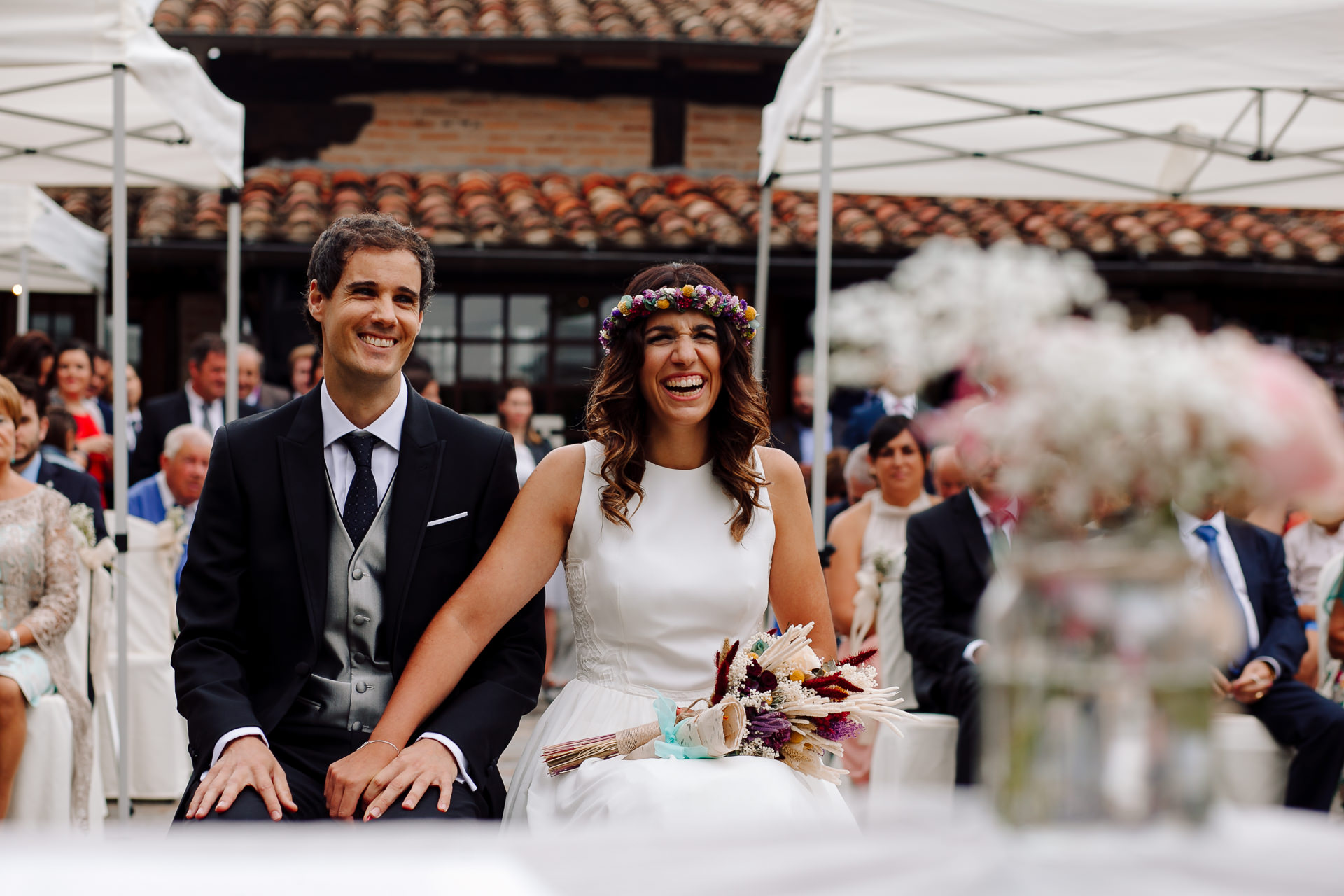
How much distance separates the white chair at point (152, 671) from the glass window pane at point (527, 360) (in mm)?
5735

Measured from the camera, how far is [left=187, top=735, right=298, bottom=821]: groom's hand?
2.55 meters

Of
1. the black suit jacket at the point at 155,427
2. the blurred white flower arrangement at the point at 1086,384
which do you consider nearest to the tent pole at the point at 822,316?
the blurred white flower arrangement at the point at 1086,384

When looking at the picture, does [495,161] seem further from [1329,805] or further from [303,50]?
[1329,805]

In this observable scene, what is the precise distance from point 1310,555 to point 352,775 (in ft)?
16.6

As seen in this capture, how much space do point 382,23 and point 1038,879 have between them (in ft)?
41.1

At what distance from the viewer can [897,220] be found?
454 inches

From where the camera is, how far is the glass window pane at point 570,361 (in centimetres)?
1150

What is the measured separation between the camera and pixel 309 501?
114 inches

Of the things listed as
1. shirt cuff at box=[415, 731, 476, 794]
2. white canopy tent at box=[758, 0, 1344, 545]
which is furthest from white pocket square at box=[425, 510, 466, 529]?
white canopy tent at box=[758, 0, 1344, 545]

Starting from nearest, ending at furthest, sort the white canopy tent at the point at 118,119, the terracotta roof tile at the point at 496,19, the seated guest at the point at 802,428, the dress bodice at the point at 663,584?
the dress bodice at the point at 663,584
the white canopy tent at the point at 118,119
the seated guest at the point at 802,428
the terracotta roof tile at the point at 496,19

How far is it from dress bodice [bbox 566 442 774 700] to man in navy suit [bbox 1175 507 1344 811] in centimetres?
198

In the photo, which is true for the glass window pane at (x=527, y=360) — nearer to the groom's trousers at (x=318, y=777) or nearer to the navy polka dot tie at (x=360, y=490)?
the navy polka dot tie at (x=360, y=490)

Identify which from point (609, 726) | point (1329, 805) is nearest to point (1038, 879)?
point (609, 726)

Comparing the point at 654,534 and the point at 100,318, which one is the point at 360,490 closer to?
the point at 654,534
